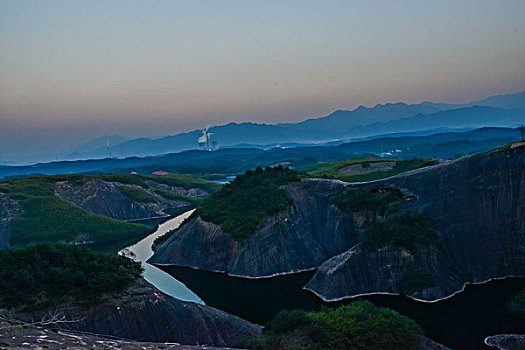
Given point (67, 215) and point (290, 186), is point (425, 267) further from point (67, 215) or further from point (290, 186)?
point (67, 215)

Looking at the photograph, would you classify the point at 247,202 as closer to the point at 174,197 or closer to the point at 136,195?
the point at 136,195

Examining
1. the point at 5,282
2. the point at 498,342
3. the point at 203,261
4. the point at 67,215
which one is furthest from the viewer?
the point at 67,215

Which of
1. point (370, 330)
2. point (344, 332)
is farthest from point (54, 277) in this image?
point (370, 330)

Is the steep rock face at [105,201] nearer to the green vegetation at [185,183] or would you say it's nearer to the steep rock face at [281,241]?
the green vegetation at [185,183]

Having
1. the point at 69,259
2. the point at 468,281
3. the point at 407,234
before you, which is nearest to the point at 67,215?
the point at 69,259

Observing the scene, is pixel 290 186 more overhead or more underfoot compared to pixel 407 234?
more overhead

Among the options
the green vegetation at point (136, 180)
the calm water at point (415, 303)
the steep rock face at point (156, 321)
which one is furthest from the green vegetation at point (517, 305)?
the green vegetation at point (136, 180)

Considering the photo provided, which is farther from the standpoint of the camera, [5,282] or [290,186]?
[290,186]
